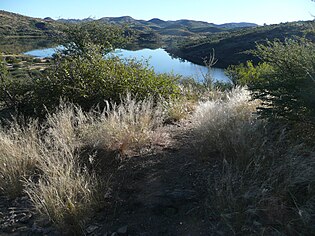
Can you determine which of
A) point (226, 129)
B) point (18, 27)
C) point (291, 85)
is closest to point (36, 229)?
point (226, 129)

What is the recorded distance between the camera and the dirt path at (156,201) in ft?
9.11

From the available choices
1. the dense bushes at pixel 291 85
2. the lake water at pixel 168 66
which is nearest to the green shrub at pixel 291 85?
the dense bushes at pixel 291 85

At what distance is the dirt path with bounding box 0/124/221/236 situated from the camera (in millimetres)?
2777

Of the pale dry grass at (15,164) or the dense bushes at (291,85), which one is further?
the pale dry grass at (15,164)

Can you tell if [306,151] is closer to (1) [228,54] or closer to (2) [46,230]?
(2) [46,230]

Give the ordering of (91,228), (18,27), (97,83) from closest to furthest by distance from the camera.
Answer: (91,228), (97,83), (18,27)

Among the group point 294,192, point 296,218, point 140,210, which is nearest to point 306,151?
point 294,192

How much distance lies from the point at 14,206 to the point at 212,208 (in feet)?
7.12

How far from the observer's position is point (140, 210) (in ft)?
9.87

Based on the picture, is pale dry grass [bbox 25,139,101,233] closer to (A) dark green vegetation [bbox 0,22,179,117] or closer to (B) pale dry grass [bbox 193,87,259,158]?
(B) pale dry grass [bbox 193,87,259,158]

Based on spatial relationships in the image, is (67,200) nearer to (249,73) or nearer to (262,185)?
(262,185)

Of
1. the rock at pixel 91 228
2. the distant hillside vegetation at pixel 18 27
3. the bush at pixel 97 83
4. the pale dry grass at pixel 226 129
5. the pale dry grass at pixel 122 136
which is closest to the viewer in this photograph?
the rock at pixel 91 228

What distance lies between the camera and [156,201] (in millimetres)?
3049

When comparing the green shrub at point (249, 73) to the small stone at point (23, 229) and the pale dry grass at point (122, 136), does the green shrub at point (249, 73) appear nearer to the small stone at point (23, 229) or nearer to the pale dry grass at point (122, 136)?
the pale dry grass at point (122, 136)
